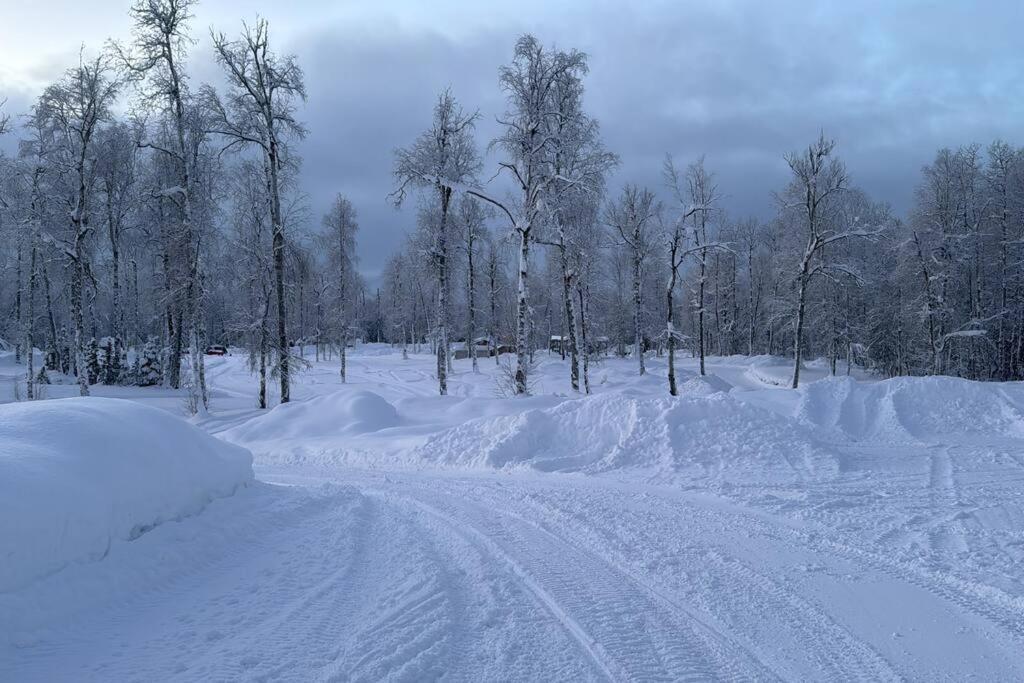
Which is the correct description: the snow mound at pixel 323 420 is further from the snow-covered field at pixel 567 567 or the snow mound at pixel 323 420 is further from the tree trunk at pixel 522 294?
the snow-covered field at pixel 567 567

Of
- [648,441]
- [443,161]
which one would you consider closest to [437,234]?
[443,161]

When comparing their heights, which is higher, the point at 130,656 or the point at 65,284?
the point at 65,284

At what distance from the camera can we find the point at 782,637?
409 centimetres

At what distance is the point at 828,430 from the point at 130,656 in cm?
1239

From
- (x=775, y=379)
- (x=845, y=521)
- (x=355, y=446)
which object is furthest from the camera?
(x=775, y=379)

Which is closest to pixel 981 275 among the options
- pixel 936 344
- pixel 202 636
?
pixel 936 344

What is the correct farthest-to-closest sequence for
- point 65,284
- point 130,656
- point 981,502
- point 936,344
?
point 936,344
point 65,284
point 981,502
point 130,656

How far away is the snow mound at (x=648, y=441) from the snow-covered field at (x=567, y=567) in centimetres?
6

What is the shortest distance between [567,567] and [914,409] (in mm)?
11367

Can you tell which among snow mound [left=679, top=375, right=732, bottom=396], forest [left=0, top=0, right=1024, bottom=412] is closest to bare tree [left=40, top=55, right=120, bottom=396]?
forest [left=0, top=0, right=1024, bottom=412]

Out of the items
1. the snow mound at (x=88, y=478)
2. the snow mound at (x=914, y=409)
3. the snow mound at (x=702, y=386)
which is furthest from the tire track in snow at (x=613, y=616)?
the snow mound at (x=702, y=386)

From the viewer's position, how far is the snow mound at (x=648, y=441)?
984 centimetres

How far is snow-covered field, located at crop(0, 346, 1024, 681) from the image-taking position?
378 cm

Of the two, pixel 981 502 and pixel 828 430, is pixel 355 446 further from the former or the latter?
Result: pixel 981 502
